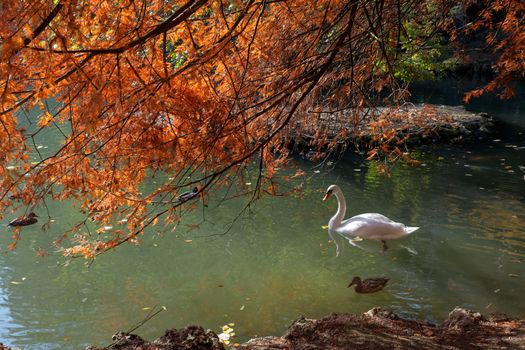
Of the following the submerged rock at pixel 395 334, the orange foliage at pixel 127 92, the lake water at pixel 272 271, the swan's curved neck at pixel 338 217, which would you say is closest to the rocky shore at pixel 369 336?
the submerged rock at pixel 395 334

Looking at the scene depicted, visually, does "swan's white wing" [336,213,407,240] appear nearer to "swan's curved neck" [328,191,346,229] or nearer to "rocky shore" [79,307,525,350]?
"swan's curved neck" [328,191,346,229]

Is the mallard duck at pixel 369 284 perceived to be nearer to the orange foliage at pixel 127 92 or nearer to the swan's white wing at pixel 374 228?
the swan's white wing at pixel 374 228

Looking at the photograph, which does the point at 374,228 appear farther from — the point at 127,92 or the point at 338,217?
the point at 127,92

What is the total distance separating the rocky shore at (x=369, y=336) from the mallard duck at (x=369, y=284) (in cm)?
104

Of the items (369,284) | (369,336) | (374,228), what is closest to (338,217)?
(374,228)

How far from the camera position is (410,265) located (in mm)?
7016

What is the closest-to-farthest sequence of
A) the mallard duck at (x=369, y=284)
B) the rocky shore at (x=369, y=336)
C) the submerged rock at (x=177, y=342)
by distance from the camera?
the submerged rock at (x=177, y=342) → the rocky shore at (x=369, y=336) → the mallard duck at (x=369, y=284)

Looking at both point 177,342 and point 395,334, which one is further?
point 395,334

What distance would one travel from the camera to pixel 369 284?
237 inches

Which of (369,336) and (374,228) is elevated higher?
(374,228)

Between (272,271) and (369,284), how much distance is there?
136 cm

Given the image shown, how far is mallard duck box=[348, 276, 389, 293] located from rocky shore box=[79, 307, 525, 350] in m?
1.04

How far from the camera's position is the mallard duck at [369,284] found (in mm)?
6031

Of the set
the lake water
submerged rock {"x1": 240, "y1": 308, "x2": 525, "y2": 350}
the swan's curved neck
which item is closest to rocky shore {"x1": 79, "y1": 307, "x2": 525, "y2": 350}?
submerged rock {"x1": 240, "y1": 308, "x2": 525, "y2": 350}
